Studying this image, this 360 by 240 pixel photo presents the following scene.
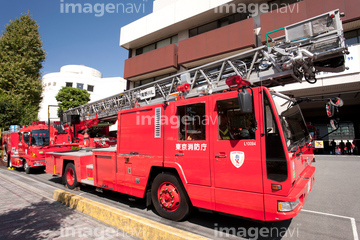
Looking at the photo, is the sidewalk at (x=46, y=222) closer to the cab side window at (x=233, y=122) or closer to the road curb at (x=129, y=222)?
the road curb at (x=129, y=222)

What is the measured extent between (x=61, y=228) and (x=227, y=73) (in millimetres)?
5053

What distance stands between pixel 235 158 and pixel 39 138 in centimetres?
1129

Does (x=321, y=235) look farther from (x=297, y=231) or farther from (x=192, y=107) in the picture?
(x=192, y=107)

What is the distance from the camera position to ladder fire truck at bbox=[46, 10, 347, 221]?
3.13 m

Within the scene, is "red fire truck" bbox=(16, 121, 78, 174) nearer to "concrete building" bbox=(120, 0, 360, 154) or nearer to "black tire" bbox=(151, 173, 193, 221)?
"black tire" bbox=(151, 173, 193, 221)

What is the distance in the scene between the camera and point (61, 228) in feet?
Answer: 12.7

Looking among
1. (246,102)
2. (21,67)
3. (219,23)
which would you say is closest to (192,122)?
(246,102)

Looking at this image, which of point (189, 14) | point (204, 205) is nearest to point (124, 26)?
point (189, 14)

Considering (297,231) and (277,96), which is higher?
(277,96)

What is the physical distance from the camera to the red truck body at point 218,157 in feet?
10.1

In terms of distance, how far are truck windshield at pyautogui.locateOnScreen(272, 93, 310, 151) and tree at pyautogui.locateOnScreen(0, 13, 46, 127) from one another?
21962mm

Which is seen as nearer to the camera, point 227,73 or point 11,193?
point 227,73

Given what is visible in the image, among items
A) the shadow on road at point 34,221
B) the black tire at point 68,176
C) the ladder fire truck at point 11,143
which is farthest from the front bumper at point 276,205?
the ladder fire truck at point 11,143

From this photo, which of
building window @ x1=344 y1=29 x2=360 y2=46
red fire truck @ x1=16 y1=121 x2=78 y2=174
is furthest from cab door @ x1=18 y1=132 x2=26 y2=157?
building window @ x1=344 y1=29 x2=360 y2=46
